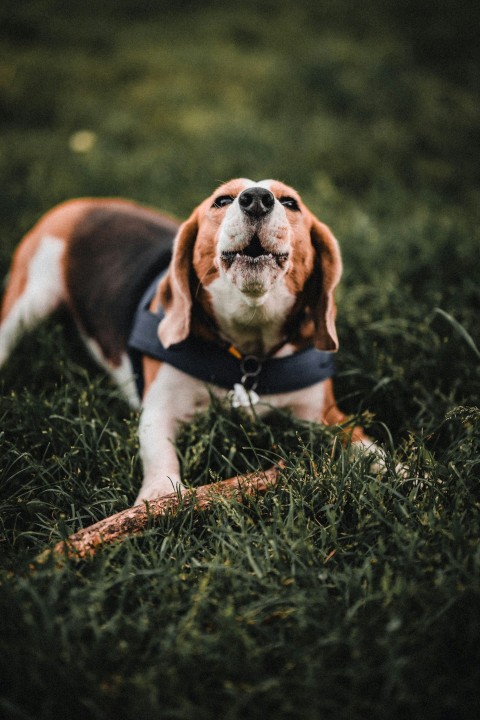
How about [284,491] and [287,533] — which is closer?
[287,533]

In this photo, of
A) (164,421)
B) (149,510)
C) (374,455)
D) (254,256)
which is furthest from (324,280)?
(149,510)

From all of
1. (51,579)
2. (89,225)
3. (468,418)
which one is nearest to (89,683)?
(51,579)

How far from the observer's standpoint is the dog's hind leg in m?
3.18

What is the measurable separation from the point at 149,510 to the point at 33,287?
1932mm

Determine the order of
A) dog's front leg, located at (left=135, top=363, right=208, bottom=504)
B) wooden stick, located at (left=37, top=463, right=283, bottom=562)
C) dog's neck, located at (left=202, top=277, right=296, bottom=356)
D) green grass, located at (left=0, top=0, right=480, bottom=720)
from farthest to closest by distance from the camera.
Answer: dog's neck, located at (left=202, top=277, right=296, bottom=356) → dog's front leg, located at (left=135, top=363, right=208, bottom=504) → wooden stick, located at (left=37, top=463, right=283, bottom=562) → green grass, located at (left=0, top=0, right=480, bottom=720)

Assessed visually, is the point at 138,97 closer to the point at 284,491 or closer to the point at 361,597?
the point at 284,491

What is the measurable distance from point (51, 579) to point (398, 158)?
5.57 m

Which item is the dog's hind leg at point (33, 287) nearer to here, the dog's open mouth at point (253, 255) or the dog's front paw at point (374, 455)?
the dog's open mouth at point (253, 255)

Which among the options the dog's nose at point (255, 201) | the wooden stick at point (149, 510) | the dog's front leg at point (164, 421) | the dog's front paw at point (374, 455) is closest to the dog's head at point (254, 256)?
the dog's nose at point (255, 201)

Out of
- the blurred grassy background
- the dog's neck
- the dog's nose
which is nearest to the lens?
the dog's nose

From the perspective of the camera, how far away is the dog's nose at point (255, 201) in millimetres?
1992

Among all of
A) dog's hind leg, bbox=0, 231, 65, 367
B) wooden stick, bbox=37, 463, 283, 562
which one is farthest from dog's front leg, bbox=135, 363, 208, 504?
dog's hind leg, bbox=0, 231, 65, 367

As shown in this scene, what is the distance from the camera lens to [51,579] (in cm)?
165

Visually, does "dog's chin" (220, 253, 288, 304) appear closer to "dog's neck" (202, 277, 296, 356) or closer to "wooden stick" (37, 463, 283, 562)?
"dog's neck" (202, 277, 296, 356)
